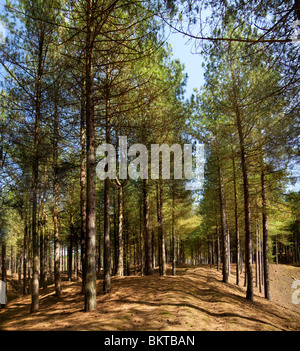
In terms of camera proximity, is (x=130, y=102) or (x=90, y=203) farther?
(x=130, y=102)

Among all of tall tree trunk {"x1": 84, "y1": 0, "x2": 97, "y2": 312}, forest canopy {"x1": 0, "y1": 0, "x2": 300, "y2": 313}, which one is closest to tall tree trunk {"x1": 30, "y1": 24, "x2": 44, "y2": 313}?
forest canopy {"x1": 0, "y1": 0, "x2": 300, "y2": 313}

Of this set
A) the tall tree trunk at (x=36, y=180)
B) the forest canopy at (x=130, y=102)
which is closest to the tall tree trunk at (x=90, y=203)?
the forest canopy at (x=130, y=102)

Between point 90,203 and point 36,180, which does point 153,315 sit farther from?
point 36,180

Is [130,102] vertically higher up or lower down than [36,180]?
higher up

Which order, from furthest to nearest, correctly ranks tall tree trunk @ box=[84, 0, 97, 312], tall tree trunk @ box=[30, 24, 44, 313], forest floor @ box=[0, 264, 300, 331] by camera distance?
1. tall tree trunk @ box=[30, 24, 44, 313]
2. tall tree trunk @ box=[84, 0, 97, 312]
3. forest floor @ box=[0, 264, 300, 331]

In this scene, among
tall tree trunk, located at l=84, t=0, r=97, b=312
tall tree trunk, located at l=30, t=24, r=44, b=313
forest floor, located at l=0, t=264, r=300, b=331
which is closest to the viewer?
forest floor, located at l=0, t=264, r=300, b=331

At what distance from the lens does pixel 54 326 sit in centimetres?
518

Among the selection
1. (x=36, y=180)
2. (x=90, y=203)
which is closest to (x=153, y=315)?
(x=90, y=203)

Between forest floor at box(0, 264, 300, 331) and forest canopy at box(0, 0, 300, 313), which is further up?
forest canopy at box(0, 0, 300, 313)

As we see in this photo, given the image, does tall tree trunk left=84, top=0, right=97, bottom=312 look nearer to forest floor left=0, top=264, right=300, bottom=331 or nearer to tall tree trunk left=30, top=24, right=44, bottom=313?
forest floor left=0, top=264, right=300, bottom=331

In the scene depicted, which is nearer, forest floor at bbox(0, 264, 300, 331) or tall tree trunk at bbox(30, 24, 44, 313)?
forest floor at bbox(0, 264, 300, 331)

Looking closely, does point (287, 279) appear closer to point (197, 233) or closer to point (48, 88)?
point (197, 233)
